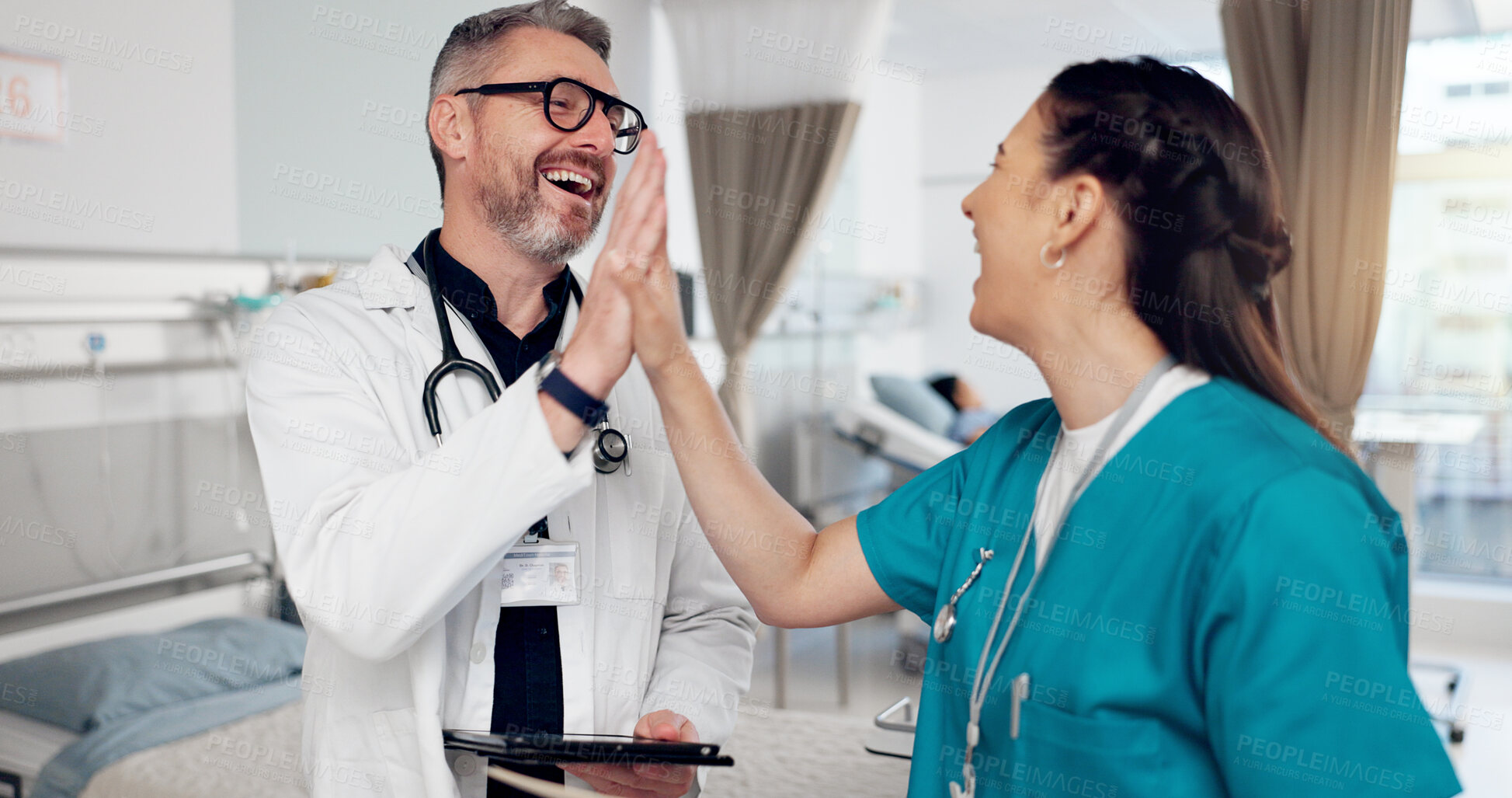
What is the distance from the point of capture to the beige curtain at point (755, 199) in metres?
4.48

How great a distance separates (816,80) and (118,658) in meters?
3.39

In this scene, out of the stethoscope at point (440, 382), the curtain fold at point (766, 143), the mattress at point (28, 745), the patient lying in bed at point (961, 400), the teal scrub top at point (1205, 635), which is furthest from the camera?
the patient lying in bed at point (961, 400)

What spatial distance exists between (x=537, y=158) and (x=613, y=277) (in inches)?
13.3

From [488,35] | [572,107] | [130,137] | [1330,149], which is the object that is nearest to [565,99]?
[572,107]

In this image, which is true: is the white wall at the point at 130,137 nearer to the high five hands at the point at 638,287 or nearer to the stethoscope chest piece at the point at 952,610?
the high five hands at the point at 638,287

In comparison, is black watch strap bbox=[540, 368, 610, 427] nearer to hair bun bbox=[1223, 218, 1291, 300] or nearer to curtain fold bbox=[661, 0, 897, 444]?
hair bun bbox=[1223, 218, 1291, 300]

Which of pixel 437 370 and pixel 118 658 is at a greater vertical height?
pixel 437 370

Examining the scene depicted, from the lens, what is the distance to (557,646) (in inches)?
50.5

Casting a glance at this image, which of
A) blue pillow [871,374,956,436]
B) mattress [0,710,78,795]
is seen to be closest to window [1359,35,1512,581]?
blue pillow [871,374,956,436]

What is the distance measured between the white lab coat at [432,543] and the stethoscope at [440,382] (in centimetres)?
2

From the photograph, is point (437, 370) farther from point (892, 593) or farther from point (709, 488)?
point (892, 593)

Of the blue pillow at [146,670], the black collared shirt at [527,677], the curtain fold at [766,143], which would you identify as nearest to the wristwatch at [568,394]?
the black collared shirt at [527,677]

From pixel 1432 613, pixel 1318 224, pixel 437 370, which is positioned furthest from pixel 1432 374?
pixel 437 370

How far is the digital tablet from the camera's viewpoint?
1.07 metres
